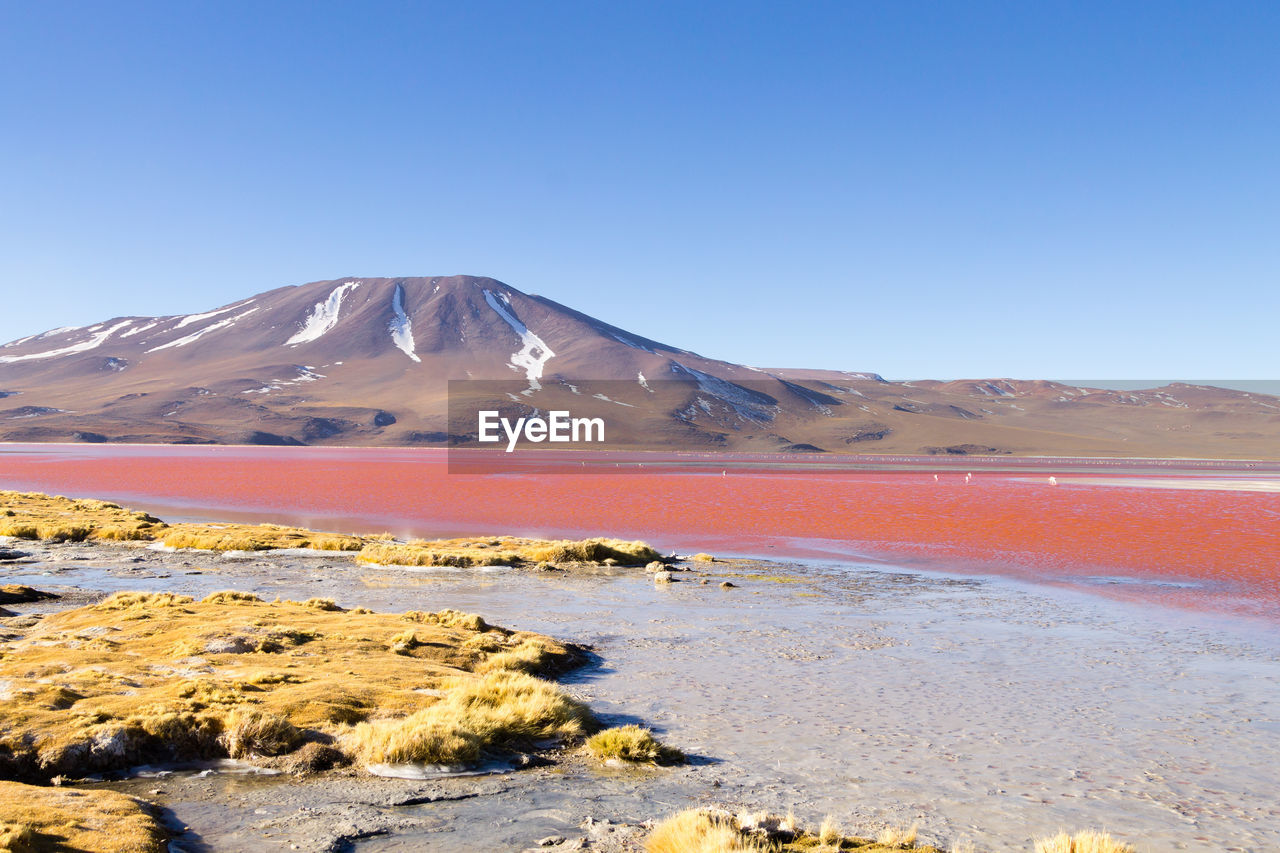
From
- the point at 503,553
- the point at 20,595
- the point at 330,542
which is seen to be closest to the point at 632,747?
the point at 20,595

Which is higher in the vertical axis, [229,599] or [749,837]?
[749,837]

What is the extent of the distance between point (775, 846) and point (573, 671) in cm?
658

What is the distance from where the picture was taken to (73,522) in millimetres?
29234

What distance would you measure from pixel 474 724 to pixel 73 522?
26.2 meters

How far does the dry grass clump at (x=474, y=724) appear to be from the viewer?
27.5 feet

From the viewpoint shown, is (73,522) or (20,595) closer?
(20,595)

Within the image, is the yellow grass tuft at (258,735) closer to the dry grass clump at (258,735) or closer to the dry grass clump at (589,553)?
the dry grass clump at (258,735)

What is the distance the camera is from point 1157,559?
2577 centimetres

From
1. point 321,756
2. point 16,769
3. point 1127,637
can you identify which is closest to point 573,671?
point 321,756

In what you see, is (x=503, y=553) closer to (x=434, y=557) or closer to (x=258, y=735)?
(x=434, y=557)

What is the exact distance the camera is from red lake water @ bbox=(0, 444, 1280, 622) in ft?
80.8

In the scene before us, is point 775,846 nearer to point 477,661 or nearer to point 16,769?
point 16,769

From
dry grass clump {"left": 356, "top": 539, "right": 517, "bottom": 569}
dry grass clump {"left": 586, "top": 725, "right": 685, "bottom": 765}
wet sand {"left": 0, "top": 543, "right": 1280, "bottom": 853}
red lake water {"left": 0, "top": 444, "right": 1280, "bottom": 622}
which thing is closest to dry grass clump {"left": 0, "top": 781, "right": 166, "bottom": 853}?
wet sand {"left": 0, "top": 543, "right": 1280, "bottom": 853}

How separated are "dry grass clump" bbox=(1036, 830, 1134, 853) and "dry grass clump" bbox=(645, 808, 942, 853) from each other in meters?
0.79
